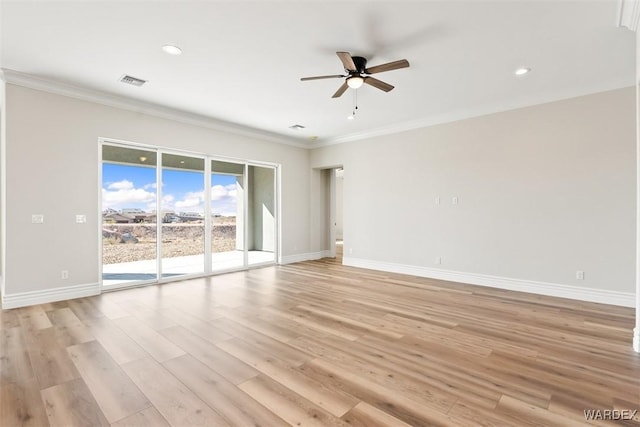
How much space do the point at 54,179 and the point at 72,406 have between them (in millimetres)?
3625

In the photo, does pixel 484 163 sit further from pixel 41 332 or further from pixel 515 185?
pixel 41 332

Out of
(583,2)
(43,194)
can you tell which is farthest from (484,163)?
(43,194)

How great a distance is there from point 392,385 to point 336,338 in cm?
90

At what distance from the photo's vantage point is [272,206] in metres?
7.31

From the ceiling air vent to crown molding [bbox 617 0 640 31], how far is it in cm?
527

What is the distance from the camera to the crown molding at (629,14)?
2465 millimetres

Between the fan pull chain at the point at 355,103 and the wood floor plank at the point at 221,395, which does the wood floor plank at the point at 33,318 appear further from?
the fan pull chain at the point at 355,103

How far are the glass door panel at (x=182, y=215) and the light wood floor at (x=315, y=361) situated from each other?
1.32m

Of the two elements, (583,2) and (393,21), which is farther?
(393,21)

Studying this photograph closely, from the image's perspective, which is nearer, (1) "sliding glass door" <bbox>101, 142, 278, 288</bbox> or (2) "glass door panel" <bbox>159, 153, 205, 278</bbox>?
(1) "sliding glass door" <bbox>101, 142, 278, 288</bbox>

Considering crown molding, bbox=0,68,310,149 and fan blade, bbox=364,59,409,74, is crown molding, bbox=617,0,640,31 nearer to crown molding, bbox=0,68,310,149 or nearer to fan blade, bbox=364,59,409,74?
fan blade, bbox=364,59,409,74

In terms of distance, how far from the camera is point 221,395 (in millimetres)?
2047

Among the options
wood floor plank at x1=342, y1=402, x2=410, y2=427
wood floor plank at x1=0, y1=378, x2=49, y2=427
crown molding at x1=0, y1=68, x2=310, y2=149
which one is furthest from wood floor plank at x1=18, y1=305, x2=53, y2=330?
wood floor plank at x1=342, y1=402, x2=410, y2=427

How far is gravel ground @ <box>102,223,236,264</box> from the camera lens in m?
4.86
